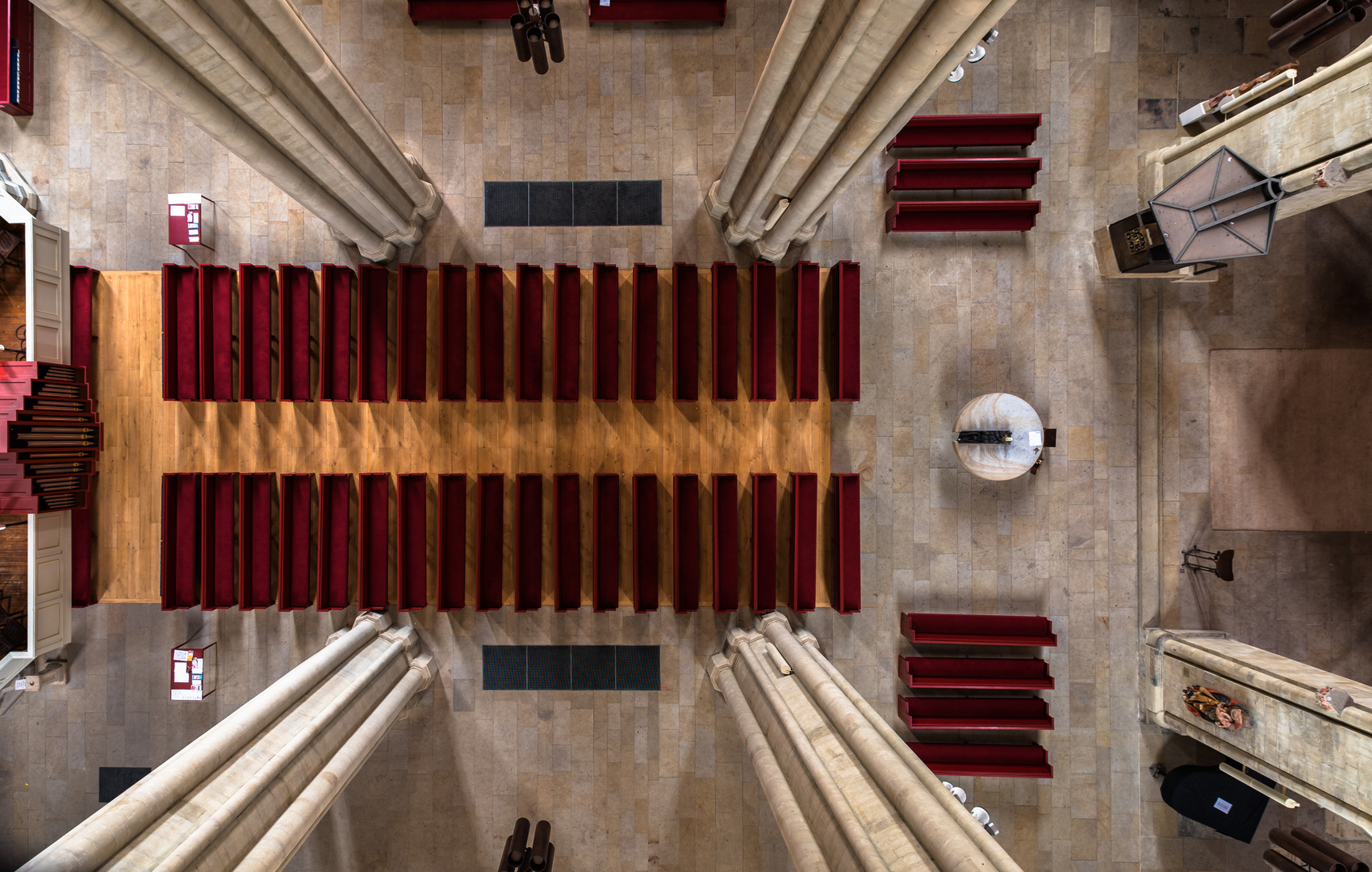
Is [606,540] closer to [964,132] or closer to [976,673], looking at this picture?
[976,673]

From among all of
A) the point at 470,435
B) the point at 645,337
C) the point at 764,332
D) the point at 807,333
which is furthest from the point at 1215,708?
the point at 470,435

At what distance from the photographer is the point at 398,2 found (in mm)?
9758

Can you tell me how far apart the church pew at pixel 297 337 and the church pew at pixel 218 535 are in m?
1.67

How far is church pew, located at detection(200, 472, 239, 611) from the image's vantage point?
30.4ft

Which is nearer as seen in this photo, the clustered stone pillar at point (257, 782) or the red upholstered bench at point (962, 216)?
the clustered stone pillar at point (257, 782)

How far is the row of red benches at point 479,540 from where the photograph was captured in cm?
935

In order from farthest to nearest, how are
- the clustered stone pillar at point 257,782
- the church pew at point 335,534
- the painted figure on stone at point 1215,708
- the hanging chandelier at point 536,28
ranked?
A: the church pew at point 335,534, the painted figure on stone at point 1215,708, the hanging chandelier at point 536,28, the clustered stone pillar at point 257,782

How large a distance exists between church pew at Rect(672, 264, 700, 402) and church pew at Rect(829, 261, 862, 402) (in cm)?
227

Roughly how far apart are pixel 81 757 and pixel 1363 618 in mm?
21059

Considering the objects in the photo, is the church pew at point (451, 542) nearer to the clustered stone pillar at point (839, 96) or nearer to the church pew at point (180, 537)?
the church pew at point (180, 537)

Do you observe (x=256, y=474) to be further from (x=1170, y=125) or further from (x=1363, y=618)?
(x=1363, y=618)

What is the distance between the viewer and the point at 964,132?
32.0 ft

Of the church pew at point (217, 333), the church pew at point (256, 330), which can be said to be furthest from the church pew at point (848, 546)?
the church pew at point (217, 333)

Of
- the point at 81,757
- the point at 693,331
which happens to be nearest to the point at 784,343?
the point at 693,331
